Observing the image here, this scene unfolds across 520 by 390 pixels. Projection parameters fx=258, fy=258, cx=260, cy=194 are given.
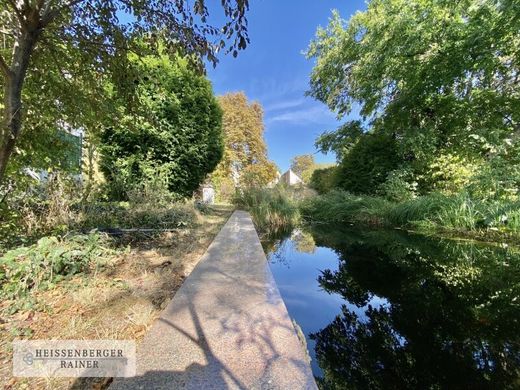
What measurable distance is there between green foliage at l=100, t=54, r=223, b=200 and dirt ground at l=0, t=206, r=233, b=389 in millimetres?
3220

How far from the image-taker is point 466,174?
680cm

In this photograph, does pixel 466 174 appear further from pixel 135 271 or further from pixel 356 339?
pixel 135 271

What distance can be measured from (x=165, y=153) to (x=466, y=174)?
298 inches

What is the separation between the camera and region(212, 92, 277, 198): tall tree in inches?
691

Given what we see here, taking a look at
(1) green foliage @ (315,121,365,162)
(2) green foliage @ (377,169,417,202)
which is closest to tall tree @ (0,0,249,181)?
(2) green foliage @ (377,169,417,202)

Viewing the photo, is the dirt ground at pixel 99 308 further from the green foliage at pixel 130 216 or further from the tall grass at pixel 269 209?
the tall grass at pixel 269 209

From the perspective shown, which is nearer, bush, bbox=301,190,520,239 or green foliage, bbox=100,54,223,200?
bush, bbox=301,190,520,239

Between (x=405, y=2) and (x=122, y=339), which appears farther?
(x=405, y=2)

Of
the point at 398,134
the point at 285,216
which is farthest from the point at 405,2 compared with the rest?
the point at 285,216

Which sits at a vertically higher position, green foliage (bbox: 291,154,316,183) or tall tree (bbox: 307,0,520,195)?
green foliage (bbox: 291,154,316,183)

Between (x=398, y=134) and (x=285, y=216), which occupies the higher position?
(x=398, y=134)

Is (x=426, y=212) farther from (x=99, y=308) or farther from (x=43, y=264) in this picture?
(x=43, y=264)

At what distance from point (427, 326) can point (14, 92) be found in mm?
2959

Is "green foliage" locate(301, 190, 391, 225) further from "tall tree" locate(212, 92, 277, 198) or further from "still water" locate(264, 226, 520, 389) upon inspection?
"tall tree" locate(212, 92, 277, 198)
